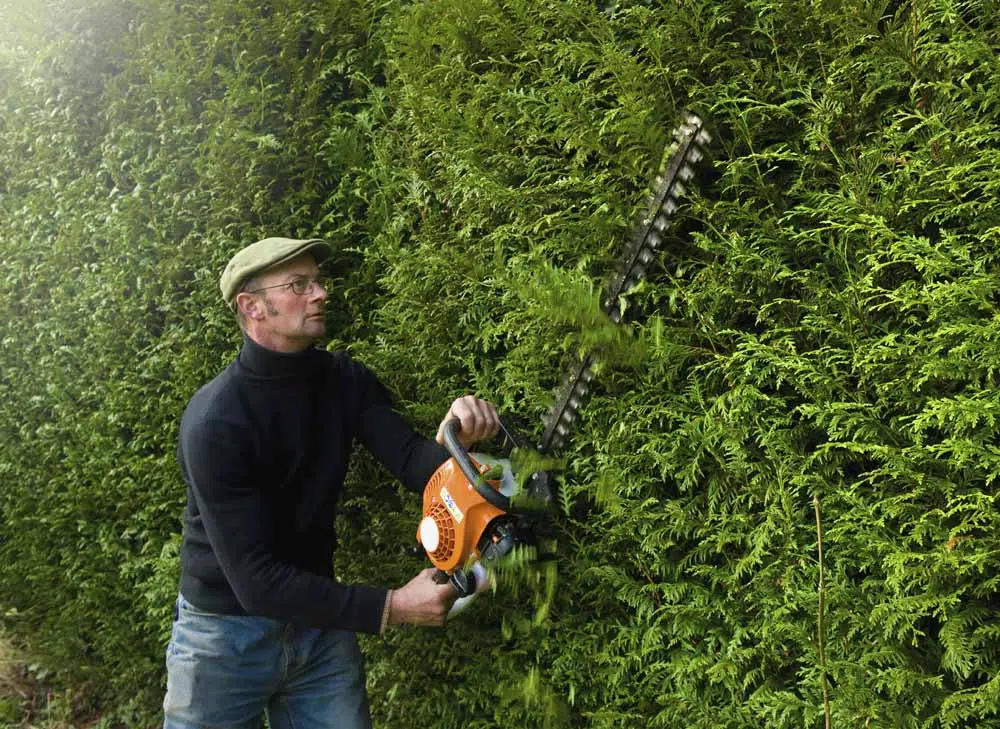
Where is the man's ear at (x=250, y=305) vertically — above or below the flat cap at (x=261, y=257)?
below

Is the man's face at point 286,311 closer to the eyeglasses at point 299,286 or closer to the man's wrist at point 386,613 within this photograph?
the eyeglasses at point 299,286

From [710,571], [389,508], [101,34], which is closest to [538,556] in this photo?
[710,571]

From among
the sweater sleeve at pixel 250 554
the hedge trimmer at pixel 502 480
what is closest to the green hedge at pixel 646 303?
the hedge trimmer at pixel 502 480

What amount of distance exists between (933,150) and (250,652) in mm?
2313

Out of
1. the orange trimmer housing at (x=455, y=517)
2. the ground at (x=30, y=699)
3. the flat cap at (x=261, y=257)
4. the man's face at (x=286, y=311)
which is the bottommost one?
the ground at (x=30, y=699)

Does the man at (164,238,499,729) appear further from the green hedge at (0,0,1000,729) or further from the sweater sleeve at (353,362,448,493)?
the green hedge at (0,0,1000,729)

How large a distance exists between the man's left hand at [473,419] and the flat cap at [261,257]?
26.0 inches

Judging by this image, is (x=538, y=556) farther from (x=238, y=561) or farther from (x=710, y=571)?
(x=238, y=561)

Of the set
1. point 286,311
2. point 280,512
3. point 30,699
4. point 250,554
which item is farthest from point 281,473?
point 30,699

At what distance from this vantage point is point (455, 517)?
2301 mm

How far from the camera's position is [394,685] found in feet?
10.1

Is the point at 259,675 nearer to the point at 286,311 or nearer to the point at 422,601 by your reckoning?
the point at 422,601

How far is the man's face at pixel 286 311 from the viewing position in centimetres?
260

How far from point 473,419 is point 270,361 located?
64 centimetres
